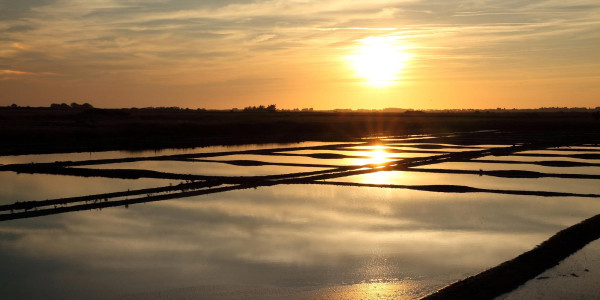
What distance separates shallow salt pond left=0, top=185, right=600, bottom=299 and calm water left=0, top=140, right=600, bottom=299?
18 millimetres

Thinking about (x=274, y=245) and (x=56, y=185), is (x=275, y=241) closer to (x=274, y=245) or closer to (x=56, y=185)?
(x=274, y=245)

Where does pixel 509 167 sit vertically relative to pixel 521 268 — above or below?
above

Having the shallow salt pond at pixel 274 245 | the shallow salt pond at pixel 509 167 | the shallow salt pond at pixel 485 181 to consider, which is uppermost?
the shallow salt pond at pixel 509 167

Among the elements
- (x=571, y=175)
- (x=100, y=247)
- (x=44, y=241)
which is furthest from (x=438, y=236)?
(x=571, y=175)

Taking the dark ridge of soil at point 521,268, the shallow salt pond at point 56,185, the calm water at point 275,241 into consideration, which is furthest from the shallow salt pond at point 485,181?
Answer: the dark ridge of soil at point 521,268

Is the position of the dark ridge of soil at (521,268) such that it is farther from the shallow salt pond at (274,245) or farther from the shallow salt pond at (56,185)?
the shallow salt pond at (56,185)

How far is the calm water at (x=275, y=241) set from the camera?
729cm

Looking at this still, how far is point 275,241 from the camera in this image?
31.4 ft

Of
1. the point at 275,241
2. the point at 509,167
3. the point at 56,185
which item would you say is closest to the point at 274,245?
the point at 275,241

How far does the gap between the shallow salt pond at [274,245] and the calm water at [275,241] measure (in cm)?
2

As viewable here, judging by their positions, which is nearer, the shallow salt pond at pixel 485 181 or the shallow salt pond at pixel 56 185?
the shallow salt pond at pixel 56 185

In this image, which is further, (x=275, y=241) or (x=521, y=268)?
(x=275, y=241)

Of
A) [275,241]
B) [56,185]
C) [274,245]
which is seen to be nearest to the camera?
[274,245]

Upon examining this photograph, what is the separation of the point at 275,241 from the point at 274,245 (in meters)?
0.27
